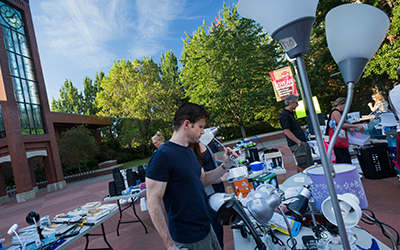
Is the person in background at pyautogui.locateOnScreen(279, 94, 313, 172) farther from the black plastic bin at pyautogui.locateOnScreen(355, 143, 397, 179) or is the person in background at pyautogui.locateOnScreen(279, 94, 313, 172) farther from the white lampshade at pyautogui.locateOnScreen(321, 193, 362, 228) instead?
the white lampshade at pyautogui.locateOnScreen(321, 193, 362, 228)

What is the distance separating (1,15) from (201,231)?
67.1ft

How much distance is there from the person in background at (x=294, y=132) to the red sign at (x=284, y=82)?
7.44 m

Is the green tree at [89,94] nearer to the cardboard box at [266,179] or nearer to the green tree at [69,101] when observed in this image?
the green tree at [69,101]

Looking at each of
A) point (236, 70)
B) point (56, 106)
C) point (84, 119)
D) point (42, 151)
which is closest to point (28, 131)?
point (42, 151)

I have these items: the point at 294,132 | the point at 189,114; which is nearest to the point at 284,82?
the point at 294,132

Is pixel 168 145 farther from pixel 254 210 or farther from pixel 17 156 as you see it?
pixel 17 156

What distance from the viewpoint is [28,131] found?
50.3ft

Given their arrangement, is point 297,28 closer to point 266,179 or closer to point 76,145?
point 266,179

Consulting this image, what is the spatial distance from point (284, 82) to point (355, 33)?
1085 cm

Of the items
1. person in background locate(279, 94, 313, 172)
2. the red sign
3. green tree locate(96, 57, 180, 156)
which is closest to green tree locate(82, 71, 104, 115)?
green tree locate(96, 57, 180, 156)

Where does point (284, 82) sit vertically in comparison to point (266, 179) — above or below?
above

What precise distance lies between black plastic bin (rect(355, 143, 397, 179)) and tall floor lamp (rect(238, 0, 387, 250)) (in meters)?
4.50

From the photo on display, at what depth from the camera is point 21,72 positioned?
15625 millimetres

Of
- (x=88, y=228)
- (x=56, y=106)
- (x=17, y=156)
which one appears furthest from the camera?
(x=56, y=106)
